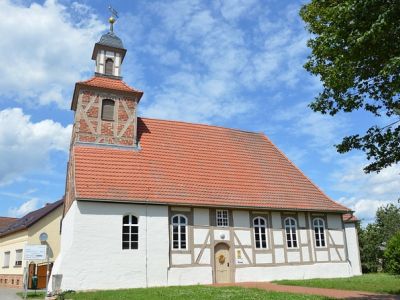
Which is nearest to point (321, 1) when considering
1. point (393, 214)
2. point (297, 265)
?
point (297, 265)

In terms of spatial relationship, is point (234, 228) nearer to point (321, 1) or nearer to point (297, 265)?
point (297, 265)

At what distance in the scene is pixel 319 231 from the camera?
77.7ft

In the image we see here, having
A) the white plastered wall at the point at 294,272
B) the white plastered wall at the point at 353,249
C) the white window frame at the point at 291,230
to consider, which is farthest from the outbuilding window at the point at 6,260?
the white plastered wall at the point at 353,249


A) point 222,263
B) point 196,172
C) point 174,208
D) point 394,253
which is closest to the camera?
point 394,253

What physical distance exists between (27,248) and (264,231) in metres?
12.0

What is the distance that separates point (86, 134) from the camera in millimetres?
21328

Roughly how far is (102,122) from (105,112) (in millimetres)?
693

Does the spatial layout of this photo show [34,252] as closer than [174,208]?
Yes

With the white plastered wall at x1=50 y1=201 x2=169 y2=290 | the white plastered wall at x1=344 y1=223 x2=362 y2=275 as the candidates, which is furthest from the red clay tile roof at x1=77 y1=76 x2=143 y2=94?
the white plastered wall at x1=344 y1=223 x2=362 y2=275

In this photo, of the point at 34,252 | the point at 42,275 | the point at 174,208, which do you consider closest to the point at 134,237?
the point at 174,208

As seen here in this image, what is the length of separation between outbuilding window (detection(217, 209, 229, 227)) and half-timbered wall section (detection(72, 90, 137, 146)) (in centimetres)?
608

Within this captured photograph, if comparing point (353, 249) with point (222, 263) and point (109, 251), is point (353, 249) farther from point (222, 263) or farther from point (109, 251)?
point (109, 251)

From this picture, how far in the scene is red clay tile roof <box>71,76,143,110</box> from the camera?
72.3 feet

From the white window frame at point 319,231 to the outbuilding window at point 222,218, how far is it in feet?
19.1
